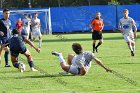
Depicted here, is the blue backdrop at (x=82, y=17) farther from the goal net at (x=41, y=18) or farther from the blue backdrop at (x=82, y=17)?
the goal net at (x=41, y=18)

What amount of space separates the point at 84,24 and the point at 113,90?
42.1m

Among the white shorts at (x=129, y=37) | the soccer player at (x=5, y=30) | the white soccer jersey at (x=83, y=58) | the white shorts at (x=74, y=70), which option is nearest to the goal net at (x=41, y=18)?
the white shorts at (x=129, y=37)

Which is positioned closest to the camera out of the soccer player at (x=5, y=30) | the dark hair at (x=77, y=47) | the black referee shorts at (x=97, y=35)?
the dark hair at (x=77, y=47)

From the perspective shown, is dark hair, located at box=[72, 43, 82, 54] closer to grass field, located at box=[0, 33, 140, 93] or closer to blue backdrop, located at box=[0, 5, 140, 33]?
grass field, located at box=[0, 33, 140, 93]

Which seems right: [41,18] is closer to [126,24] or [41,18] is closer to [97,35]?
[97,35]

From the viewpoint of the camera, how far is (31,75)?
635 inches

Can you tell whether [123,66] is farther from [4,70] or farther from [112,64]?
[4,70]

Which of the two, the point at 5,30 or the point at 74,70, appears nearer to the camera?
the point at 74,70

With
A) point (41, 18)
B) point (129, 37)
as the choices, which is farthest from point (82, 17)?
point (129, 37)

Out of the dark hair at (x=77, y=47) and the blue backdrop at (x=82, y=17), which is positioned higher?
the dark hair at (x=77, y=47)

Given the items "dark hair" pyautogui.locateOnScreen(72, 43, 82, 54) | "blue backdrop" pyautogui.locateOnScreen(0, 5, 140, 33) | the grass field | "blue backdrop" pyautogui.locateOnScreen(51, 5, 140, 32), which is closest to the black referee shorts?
the grass field

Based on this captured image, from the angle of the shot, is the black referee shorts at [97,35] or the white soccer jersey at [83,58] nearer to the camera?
the white soccer jersey at [83,58]

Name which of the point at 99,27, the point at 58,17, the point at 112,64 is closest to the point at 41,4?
the point at 58,17

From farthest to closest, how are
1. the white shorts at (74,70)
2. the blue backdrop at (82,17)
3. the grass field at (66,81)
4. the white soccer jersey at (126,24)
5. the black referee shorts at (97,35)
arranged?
1. the blue backdrop at (82,17)
2. the black referee shorts at (97,35)
3. the white soccer jersey at (126,24)
4. the white shorts at (74,70)
5. the grass field at (66,81)
